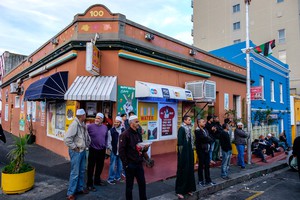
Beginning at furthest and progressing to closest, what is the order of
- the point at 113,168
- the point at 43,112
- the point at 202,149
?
the point at 43,112 → the point at 202,149 → the point at 113,168

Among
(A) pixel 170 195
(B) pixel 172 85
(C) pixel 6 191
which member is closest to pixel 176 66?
(B) pixel 172 85

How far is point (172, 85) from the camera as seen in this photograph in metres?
10.5

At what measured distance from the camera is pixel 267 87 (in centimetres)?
1816

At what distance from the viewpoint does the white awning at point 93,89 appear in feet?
24.0

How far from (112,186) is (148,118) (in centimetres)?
391

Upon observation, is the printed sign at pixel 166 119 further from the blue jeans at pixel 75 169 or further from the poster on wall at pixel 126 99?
the blue jeans at pixel 75 169

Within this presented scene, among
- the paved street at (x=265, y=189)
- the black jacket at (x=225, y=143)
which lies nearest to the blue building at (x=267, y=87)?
the paved street at (x=265, y=189)

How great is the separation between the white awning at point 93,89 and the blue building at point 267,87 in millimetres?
9689

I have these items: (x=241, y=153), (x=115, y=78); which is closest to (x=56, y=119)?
(x=115, y=78)

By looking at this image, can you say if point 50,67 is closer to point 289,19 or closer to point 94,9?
point 94,9

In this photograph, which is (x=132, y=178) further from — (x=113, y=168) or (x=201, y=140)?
(x=201, y=140)

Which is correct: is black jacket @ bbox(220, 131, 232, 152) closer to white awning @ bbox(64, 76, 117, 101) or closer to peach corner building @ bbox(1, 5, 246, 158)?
peach corner building @ bbox(1, 5, 246, 158)

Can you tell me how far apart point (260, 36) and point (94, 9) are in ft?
95.2

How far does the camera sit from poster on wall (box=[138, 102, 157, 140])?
902 cm
